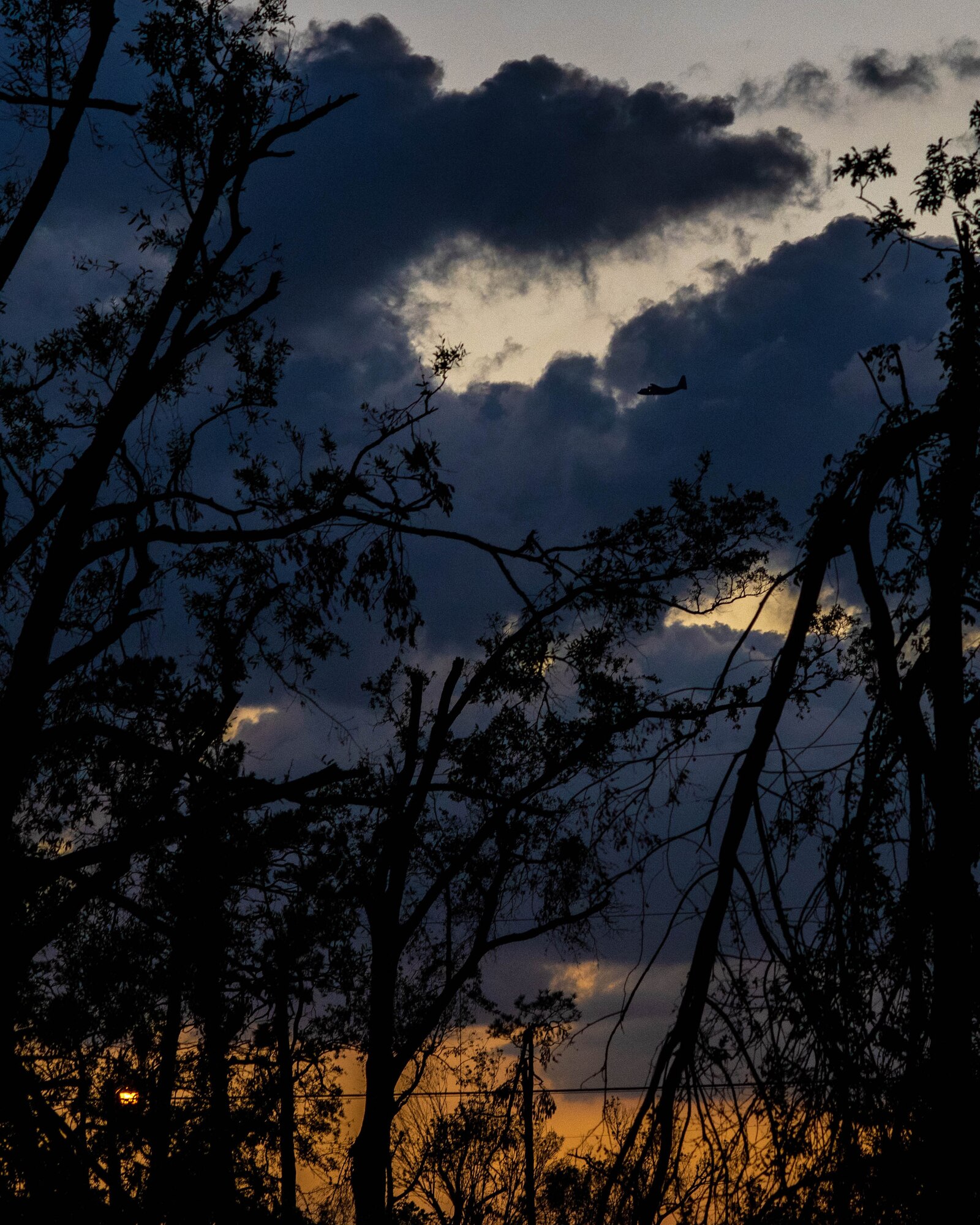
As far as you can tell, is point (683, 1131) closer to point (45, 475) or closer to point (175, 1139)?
point (45, 475)

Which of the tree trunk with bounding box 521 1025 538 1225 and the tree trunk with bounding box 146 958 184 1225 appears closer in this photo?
the tree trunk with bounding box 146 958 184 1225

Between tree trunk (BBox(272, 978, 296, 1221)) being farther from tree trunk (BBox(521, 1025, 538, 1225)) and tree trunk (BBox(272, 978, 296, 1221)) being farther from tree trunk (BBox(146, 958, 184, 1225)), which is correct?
tree trunk (BBox(521, 1025, 538, 1225))

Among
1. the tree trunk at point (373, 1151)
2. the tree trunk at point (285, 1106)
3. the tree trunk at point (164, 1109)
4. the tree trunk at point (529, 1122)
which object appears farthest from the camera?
the tree trunk at point (529, 1122)

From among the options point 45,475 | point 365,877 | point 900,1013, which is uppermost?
point 45,475

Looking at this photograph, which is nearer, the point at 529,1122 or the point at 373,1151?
the point at 373,1151

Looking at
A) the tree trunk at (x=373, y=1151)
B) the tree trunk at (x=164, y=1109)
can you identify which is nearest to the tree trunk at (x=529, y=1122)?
the tree trunk at (x=373, y=1151)

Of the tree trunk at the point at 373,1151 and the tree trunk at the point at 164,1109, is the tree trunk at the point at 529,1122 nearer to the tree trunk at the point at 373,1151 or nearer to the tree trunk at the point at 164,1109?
the tree trunk at the point at 373,1151

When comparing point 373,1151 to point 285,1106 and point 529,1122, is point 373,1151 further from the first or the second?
point 529,1122

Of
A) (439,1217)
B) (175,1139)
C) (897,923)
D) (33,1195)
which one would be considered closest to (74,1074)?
(175,1139)

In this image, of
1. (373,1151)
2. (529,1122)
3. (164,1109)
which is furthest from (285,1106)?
(529,1122)

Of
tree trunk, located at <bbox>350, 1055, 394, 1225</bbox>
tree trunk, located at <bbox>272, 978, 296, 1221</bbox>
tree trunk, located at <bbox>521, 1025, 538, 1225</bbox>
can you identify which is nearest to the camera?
tree trunk, located at <bbox>272, 978, 296, 1221</bbox>

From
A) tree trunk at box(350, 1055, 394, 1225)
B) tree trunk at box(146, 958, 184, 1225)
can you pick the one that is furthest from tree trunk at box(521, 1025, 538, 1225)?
tree trunk at box(146, 958, 184, 1225)

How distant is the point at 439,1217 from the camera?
22.3 m

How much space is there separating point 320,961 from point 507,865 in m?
4.16
